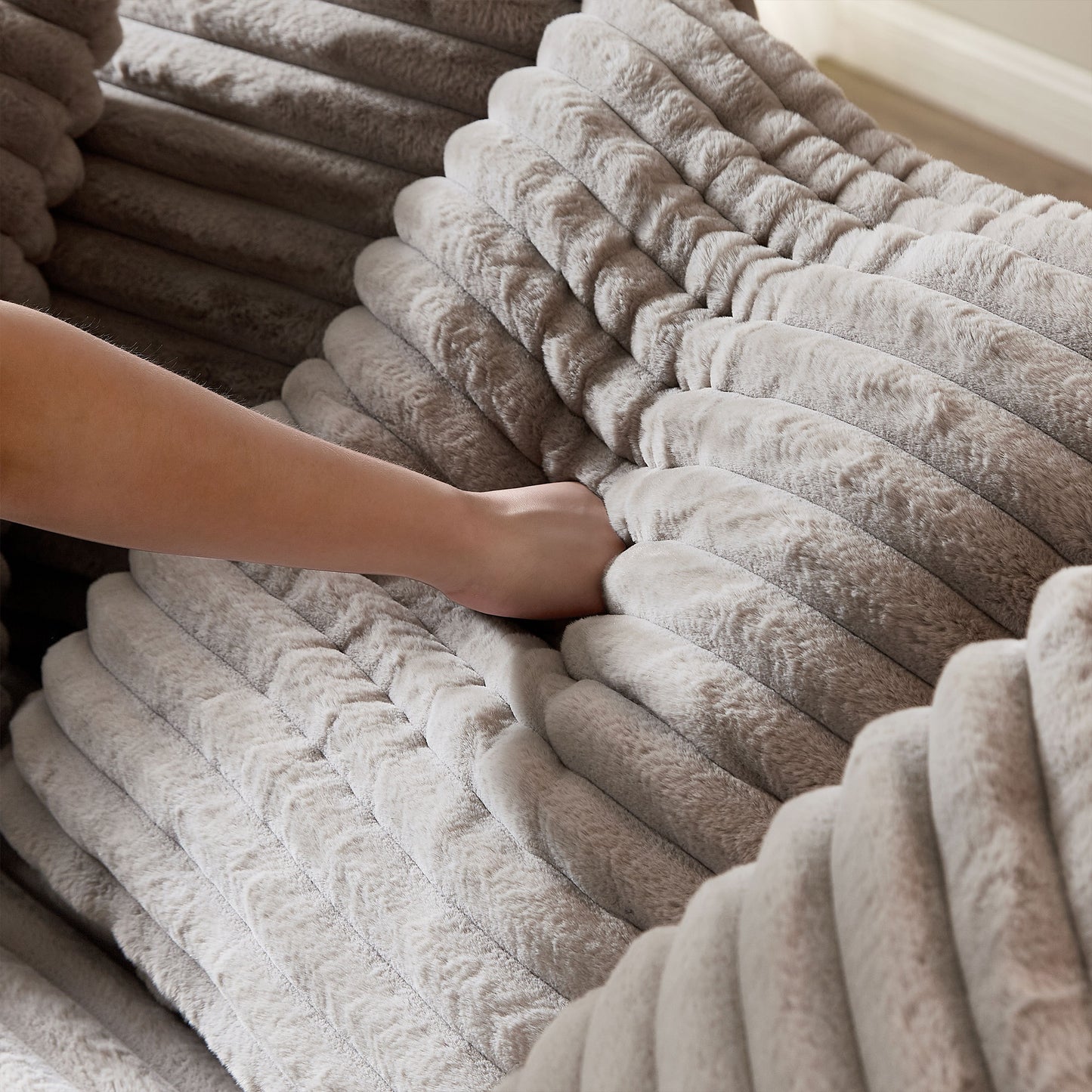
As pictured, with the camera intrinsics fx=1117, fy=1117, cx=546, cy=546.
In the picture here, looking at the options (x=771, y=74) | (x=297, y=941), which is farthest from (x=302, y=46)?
(x=297, y=941)

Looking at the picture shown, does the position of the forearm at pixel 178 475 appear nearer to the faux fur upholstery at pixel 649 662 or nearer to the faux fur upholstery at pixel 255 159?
the faux fur upholstery at pixel 649 662

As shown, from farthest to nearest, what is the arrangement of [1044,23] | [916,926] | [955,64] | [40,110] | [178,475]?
1. [955,64]
2. [1044,23]
3. [40,110]
4. [178,475]
5. [916,926]

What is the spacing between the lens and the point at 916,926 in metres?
0.34

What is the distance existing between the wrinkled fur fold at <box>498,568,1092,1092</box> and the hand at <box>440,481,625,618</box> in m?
0.32

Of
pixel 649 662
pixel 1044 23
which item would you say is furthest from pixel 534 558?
pixel 1044 23

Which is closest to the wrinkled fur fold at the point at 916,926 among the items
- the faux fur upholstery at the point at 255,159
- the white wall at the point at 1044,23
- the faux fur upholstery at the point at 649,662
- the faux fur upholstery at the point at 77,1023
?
the faux fur upholstery at the point at 649,662

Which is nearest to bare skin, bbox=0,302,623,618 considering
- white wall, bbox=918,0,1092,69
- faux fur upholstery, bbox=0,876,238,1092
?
faux fur upholstery, bbox=0,876,238,1092

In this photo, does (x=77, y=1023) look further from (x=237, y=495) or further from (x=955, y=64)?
Result: (x=955, y=64)

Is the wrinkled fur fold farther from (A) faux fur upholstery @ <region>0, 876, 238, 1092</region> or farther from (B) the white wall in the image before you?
(B) the white wall

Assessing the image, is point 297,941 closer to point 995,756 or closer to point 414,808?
point 414,808

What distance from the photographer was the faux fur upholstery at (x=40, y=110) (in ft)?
2.73

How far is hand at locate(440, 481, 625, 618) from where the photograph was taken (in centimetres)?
70

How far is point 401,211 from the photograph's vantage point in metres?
0.85

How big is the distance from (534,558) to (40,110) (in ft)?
1.74
